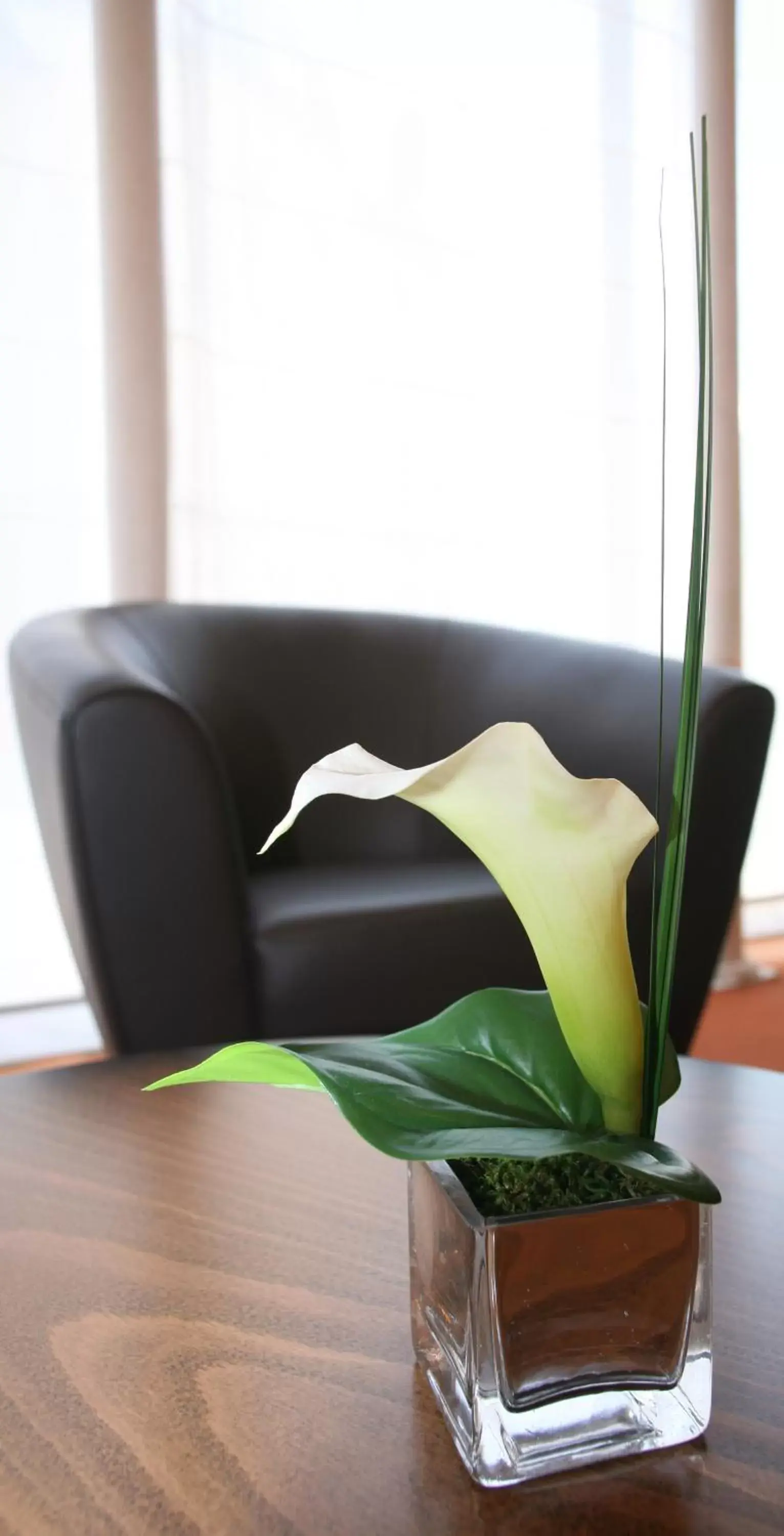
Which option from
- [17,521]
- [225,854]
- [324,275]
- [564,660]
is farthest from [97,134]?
[225,854]

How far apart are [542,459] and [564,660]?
888 millimetres

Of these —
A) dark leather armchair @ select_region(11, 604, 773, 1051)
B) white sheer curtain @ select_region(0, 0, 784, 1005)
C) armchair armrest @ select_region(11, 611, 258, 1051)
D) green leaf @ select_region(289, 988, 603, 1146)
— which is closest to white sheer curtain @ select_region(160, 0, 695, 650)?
white sheer curtain @ select_region(0, 0, 784, 1005)

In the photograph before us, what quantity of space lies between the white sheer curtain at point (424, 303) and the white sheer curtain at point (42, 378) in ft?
0.52

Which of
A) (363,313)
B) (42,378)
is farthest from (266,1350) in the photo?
(363,313)

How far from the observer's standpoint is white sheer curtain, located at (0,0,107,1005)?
7.04ft

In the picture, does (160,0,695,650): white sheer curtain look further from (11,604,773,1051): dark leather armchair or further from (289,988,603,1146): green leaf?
(289,988,603,1146): green leaf

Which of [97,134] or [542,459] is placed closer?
[97,134]

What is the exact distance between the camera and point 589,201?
2.74 metres

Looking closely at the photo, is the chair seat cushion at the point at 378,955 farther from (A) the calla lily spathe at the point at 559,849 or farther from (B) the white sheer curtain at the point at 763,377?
(B) the white sheer curtain at the point at 763,377

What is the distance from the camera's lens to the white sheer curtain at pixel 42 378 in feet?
7.04

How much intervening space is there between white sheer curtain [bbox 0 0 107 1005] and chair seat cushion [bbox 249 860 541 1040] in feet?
2.79

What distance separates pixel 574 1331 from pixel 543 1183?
0.15 ft

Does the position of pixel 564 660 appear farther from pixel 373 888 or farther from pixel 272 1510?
pixel 272 1510

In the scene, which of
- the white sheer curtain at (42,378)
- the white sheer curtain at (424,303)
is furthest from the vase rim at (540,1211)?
the white sheer curtain at (424,303)
